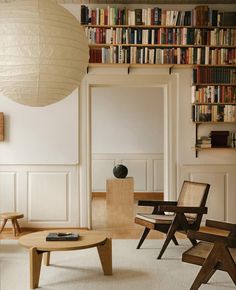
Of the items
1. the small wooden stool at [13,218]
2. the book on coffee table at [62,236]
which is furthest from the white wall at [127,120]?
the book on coffee table at [62,236]

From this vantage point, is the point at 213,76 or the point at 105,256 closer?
the point at 105,256

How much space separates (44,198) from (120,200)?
1201mm

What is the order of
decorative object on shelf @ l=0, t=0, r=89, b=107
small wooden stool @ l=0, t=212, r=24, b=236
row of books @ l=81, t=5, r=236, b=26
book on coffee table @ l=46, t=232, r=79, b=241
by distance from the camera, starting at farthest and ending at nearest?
row of books @ l=81, t=5, r=236, b=26
small wooden stool @ l=0, t=212, r=24, b=236
book on coffee table @ l=46, t=232, r=79, b=241
decorative object on shelf @ l=0, t=0, r=89, b=107

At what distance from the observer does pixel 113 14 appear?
20.6 feet

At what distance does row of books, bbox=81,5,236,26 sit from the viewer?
627 cm

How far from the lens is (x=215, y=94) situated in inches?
249

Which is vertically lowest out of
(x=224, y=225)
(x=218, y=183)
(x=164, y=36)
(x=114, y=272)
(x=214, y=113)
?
(x=114, y=272)

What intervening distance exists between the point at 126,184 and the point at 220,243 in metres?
3.50

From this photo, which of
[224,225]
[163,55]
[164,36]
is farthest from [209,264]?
[164,36]

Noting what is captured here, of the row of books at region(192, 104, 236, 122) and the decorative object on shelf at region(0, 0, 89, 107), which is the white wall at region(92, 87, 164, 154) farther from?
the decorative object on shelf at region(0, 0, 89, 107)

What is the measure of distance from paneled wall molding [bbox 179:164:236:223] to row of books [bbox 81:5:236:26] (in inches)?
78.5

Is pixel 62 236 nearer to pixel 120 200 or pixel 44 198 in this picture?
pixel 44 198

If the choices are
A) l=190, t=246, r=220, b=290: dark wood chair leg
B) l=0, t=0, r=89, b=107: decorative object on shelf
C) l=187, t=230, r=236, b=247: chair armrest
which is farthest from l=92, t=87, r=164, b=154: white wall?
l=0, t=0, r=89, b=107: decorative object on shelf

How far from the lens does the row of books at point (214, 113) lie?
6.30 m
